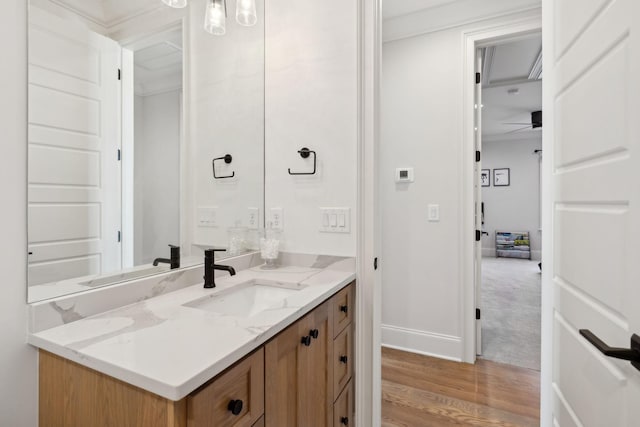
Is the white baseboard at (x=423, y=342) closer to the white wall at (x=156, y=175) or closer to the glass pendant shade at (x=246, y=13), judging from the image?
the white wall at (x=156, y=175)

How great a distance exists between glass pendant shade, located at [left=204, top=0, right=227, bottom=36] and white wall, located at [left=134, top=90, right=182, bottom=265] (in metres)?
0.42

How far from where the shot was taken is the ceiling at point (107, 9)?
3.10 ft

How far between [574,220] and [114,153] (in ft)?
5.04

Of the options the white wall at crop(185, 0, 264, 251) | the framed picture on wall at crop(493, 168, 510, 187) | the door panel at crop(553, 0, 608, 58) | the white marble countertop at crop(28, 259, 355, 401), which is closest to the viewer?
the white marble countertop at crop(28, 259, 355, 401)

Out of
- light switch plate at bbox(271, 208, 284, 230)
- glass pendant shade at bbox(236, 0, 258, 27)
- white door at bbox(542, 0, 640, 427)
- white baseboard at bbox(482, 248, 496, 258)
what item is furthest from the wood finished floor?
white baseboard at bbox(482, 248, 496, 258)

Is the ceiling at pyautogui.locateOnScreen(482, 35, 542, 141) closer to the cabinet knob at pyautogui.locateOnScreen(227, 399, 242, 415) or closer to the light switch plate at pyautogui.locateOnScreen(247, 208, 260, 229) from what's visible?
the light switch plate at pyautogui.locateOnScreen(247, 208, 260, 229)

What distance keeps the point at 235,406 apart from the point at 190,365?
0.17 m

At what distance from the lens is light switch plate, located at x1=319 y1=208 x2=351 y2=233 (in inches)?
59.9

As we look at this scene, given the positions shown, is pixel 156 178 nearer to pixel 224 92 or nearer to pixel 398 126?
pixel 224 92

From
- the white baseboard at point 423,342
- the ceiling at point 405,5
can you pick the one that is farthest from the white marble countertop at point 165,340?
the ceiling at point 405,5

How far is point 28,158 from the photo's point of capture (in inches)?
32.3

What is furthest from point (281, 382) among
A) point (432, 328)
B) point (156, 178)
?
point (432, 328)

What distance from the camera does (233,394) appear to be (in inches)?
28.7

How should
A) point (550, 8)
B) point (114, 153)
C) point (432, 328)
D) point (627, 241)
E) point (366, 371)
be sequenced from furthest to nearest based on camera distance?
point (432, 328), point (366, 371), point (550, 8), point (114, 153), point (627, 241)
